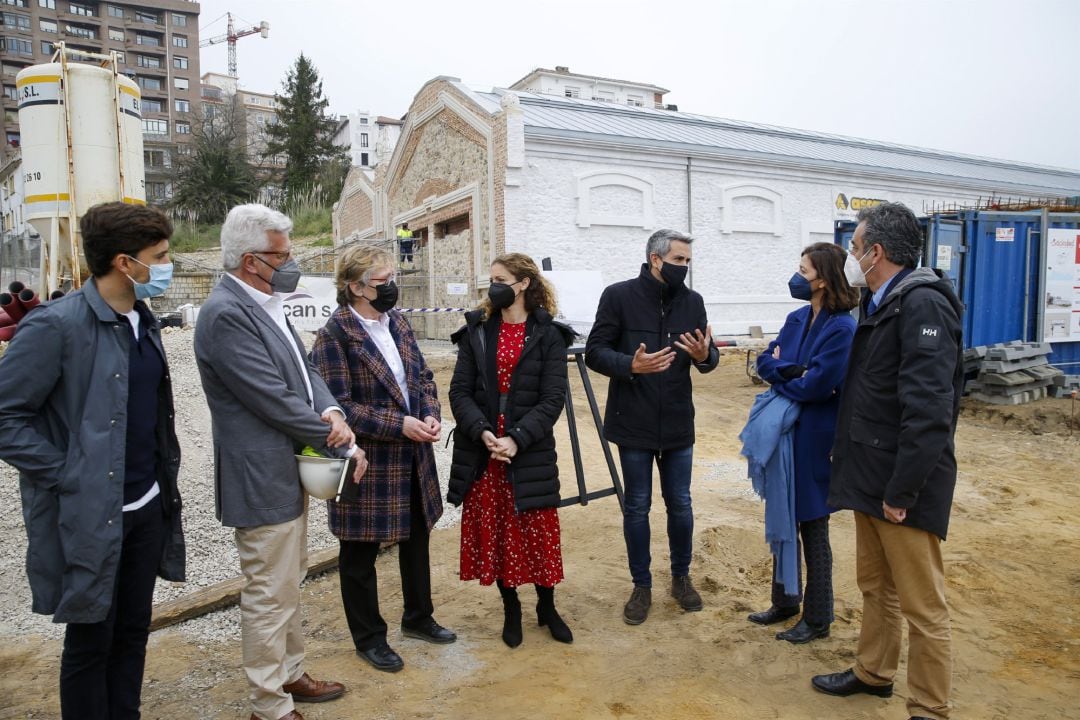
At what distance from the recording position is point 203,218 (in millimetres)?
37875

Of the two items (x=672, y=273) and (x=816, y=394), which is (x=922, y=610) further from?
(x=672, y=273)

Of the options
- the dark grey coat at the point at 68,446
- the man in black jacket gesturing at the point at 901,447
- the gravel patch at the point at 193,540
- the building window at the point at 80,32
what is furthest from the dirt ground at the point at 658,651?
the building window at the point at 80,32

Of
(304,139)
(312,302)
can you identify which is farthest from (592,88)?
(312,302)

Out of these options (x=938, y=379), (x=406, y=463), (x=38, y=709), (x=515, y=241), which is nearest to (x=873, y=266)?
(x=938, y=379)

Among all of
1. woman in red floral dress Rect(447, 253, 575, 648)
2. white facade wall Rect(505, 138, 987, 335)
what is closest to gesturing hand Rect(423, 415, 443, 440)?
woman in red floral dress Rect(447, 253, 575, 648)

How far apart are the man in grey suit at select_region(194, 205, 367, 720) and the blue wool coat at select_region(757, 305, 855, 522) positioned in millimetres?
2297

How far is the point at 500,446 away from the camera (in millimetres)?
3609

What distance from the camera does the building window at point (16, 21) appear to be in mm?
53781

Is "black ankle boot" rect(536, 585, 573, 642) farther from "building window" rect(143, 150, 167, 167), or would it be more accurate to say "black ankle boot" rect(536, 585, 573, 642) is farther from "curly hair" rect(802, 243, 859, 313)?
"building window" rect(143, 150, 167, 167)

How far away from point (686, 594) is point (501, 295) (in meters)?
2.11

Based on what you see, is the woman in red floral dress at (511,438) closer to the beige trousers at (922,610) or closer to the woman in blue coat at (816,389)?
the woman in blue coat at (816,389)

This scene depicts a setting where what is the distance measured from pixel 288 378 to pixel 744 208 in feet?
58.5

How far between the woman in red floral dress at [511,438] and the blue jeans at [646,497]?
0.53 metres

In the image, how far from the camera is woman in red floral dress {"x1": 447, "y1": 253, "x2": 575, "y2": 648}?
370 centimetres
